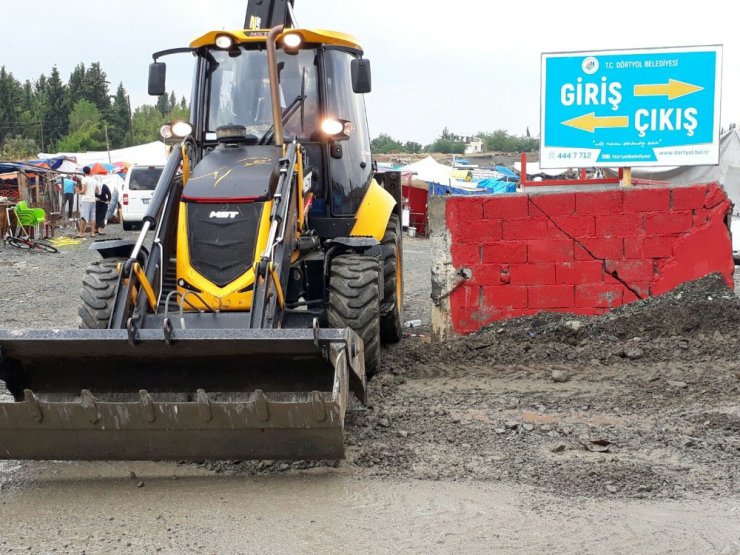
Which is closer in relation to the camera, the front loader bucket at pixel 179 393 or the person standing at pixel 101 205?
the front loader bucket at pixel 179 393

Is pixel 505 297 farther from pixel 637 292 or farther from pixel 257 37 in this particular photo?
pixel 257 37

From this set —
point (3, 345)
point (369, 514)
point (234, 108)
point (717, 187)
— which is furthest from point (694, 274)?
point (3, 345)

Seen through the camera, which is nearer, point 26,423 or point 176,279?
point 26,423

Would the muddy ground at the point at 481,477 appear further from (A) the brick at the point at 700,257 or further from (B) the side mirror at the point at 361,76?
(B) the side mirror at the point at 361,76

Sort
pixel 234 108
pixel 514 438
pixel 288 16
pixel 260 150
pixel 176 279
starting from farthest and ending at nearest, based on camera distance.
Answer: pixel 288 16
pixel 234 108
pixel 260 150
pixel 176 279
pixel 514 438

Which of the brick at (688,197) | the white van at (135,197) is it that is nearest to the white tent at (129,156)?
the white van at (135,197)

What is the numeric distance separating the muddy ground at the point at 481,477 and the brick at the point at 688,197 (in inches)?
45.8

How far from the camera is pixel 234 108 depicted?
24.8 feet

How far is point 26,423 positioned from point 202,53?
153 inches

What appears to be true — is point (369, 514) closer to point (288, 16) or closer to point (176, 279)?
point (176, 279)

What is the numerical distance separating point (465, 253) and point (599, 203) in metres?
1.24

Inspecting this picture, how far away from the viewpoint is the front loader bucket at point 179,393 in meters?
4.68

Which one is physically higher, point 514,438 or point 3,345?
point 3,345

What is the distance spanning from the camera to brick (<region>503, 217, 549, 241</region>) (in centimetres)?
827
